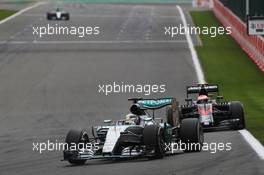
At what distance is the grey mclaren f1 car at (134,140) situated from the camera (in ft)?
54.5

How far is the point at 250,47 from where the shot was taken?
46.5 metres

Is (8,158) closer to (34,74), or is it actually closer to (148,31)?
(34,74)

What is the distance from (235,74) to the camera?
135 ft

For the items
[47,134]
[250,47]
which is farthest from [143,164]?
[250,47]

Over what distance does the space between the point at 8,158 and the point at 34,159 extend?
671 mm

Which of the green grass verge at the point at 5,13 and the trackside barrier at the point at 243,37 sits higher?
the trackside barrier at the point at 243,37

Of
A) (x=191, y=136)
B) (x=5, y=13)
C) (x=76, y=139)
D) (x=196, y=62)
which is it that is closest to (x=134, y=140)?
(x=76, y=139)

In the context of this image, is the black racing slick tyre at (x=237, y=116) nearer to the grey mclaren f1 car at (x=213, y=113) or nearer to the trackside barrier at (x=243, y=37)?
the grey mclaren f1 car at (x=213, y=113)

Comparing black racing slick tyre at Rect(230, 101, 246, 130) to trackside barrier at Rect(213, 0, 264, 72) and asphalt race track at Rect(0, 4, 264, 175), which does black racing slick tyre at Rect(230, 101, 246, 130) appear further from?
trackside barrier at Rect(213, 0, 264, 72)

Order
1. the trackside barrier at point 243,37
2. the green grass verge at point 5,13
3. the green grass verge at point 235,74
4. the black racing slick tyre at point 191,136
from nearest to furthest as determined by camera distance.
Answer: the black racing slick tyre at point 191,136 < the green grass verge at point 235,74 < the trackside barrier at point 243,37 < the green grass verge at point 5,13

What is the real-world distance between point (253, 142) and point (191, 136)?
177cm

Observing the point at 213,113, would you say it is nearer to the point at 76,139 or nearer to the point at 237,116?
the point at 237,116

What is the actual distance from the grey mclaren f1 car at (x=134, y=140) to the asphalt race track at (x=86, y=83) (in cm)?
23

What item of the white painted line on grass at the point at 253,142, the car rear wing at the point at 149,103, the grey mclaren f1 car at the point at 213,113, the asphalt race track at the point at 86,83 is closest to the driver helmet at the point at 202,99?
the grey mclaren f1 car at the point at 213,113
